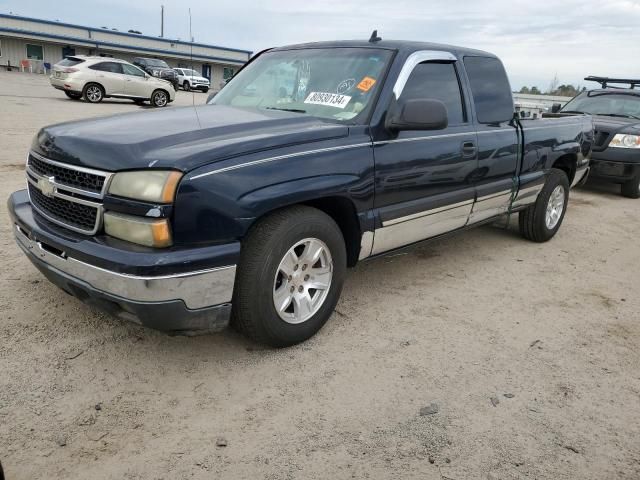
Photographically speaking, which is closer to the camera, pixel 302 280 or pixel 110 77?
pixel 302 280

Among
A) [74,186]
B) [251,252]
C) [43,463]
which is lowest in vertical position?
[43,463]

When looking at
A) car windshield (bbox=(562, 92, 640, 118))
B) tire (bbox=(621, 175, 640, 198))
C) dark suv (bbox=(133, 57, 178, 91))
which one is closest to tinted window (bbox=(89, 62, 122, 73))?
dark suv (bbox=(133, 57, 178, 91))

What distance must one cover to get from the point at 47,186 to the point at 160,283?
1.00 m

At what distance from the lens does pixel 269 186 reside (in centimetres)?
268

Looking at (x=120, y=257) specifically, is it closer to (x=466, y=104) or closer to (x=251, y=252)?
(x=251, y=252)

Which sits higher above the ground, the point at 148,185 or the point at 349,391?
the point at 148,185

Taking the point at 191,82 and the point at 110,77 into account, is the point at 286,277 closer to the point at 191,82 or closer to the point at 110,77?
the point at 110,77

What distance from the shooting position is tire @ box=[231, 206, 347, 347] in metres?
2.72

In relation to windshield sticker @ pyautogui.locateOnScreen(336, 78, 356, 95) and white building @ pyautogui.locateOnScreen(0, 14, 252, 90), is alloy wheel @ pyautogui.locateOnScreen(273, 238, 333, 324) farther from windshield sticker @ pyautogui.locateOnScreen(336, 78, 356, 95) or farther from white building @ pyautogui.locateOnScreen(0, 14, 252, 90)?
white building @ pyautogui.locateOnScreen(0, 14, 252, 90)

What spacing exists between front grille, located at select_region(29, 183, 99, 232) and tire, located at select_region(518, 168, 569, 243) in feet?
14.3

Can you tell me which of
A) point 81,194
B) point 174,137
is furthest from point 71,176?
point 174,137

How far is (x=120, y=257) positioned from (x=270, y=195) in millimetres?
780

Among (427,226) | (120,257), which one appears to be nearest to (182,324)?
(120,257)

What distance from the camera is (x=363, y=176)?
317 centimetres
